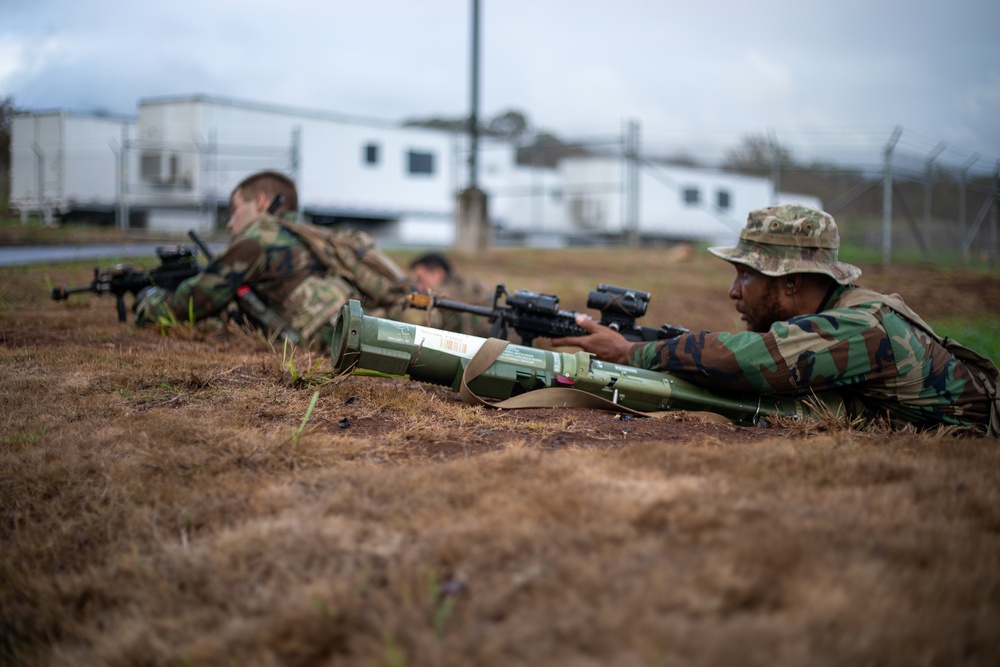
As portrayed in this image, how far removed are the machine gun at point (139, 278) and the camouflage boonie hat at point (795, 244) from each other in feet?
15.6

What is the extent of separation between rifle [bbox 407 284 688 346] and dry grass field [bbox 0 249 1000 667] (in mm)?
930

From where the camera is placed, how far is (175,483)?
2.87 m

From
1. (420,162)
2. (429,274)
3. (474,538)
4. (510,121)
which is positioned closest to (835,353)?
(474,538)

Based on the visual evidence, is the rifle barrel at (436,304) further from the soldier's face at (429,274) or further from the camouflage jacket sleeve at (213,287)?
the soldier's face at (429,274)

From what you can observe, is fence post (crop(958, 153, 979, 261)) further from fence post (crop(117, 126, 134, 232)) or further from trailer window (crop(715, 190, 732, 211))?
fence post (crop(117, 126, 134, 232))

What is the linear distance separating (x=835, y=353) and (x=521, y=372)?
59.3 inches

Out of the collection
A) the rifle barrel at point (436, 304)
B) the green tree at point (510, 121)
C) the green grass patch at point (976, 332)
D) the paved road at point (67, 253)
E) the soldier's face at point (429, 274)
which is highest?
the green tree at point (510, 121)

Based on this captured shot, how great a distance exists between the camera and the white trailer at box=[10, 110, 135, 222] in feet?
65.0

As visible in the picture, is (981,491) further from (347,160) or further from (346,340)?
(347,160)

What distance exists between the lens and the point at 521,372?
165 inches

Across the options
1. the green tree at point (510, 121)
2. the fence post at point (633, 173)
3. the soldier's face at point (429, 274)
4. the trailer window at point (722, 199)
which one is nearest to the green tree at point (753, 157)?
the fence post at point (633, 173)

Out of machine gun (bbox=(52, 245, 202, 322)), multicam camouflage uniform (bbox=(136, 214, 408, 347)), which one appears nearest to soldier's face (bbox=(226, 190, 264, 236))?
multicam camouflage uniform (bbox=(136, 214, 408, 347))

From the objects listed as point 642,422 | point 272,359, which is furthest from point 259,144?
point 642,422

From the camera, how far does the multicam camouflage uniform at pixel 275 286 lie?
641cm
